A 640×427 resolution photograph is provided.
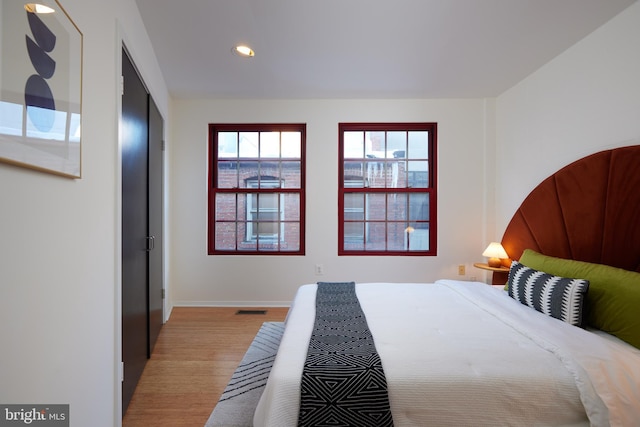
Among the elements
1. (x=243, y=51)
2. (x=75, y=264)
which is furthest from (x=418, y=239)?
(x=75, y=264)

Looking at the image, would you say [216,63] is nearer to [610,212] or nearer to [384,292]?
[384,292]

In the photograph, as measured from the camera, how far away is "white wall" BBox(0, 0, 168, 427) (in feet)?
2.90

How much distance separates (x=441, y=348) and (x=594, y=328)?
104 centimetres

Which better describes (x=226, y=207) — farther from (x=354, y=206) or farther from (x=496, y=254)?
(x=496, y=254)

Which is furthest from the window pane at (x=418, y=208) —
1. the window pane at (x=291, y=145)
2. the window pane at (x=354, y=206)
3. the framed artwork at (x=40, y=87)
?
the framed artwork at (x=40, y=87)

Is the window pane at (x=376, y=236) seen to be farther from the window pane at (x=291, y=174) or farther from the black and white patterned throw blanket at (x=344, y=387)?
the black and white patterned throw blanket at (x=344, y=387)

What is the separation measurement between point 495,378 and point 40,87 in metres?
2.02

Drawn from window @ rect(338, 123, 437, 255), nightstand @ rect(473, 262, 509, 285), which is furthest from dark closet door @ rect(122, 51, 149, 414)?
nightstand @ rect(473, 262, 509, 285)

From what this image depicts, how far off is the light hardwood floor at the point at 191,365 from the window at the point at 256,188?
853 mm

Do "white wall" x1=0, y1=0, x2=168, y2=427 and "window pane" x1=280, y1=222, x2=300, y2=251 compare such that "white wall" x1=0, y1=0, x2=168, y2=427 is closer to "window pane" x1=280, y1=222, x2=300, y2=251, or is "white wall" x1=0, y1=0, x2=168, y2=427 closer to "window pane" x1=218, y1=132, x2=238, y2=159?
"window pane" x1=218, y1=132, x2=238, y2=159

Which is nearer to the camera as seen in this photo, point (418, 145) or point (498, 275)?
point (498, 275)

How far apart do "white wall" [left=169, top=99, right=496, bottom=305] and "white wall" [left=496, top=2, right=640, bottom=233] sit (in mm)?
300

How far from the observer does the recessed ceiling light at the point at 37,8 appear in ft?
2.93

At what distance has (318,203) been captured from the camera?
3.38 meters
